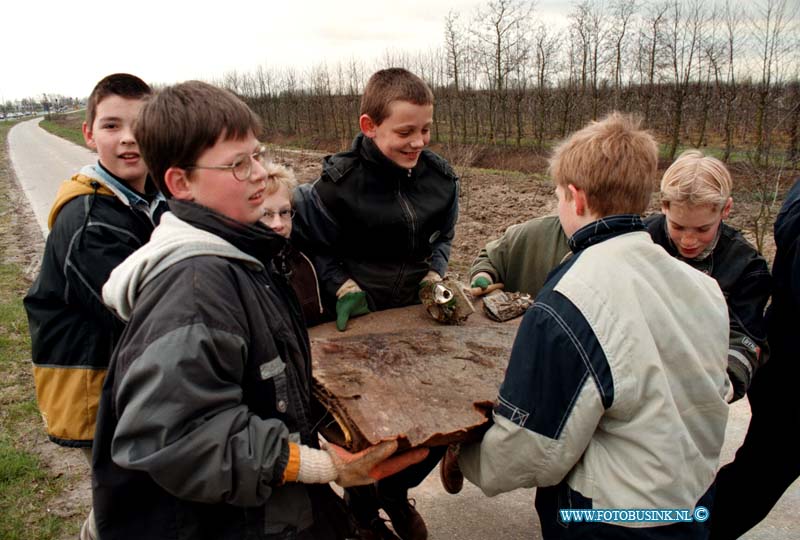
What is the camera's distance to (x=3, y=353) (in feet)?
14.9

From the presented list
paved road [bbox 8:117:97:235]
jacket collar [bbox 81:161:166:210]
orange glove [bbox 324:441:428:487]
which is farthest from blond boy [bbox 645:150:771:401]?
paved road [bbox 8:117:97:235]

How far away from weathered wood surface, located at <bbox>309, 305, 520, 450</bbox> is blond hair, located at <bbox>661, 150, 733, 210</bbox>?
0.79 metres

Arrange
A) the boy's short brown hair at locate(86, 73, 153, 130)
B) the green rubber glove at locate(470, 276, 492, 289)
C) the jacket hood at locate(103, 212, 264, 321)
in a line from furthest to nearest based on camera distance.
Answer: the green rubber glove at locate(470, 276, 492, 289) < the boy's short brown hair at locate(86, 73, 153, 130) < the jacket hood at locate(103, 212, 264, 321)

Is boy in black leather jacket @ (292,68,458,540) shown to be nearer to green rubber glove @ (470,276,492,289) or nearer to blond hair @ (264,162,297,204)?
blond hair @ (264,162,297,204)

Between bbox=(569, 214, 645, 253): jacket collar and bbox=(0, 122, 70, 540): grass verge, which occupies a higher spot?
bbox=(569, 214, 645, 253): jacket collar

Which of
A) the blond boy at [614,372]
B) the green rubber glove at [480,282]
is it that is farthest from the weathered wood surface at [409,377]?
the green rubber glove at [480,282]

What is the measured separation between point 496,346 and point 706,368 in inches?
26.8

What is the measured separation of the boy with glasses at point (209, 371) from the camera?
1.12 m

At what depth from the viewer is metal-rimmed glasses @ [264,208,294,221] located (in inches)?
85.4

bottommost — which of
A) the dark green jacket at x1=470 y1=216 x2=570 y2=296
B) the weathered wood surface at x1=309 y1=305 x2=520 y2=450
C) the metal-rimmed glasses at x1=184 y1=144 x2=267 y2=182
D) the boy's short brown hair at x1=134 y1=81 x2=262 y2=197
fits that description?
the weathered wood surface at x1=309 y1=305 x2=520 y2=450

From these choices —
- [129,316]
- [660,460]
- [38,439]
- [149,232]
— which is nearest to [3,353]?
[38,439]

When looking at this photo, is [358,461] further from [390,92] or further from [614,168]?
[390,92]

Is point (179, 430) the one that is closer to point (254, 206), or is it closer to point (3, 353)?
point (254, 206)

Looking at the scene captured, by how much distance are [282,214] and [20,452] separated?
2.32 m
